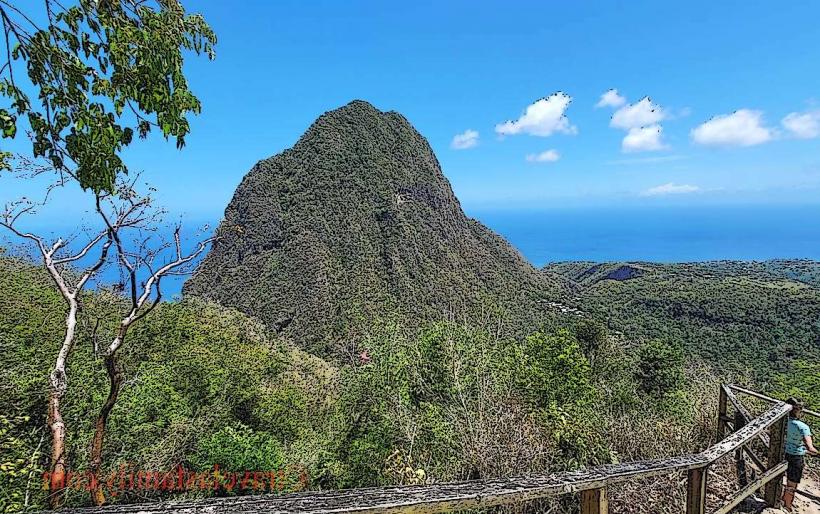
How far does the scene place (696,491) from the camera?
2.19 metres

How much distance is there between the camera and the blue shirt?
3604 mm

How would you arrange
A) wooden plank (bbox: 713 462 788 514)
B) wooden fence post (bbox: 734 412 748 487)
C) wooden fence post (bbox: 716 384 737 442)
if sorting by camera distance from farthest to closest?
wooden fence post (bbox: 716 384 737 442) < wooden fence post (bbox: 734 412 748 487) < wooden plank (bbox: 713 462 788 514)

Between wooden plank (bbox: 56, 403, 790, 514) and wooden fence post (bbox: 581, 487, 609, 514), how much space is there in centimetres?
4

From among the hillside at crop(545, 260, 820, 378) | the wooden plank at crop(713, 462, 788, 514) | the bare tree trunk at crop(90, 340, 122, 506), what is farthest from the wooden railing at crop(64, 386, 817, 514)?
the hillside at crop(545, 260, 820, 378)

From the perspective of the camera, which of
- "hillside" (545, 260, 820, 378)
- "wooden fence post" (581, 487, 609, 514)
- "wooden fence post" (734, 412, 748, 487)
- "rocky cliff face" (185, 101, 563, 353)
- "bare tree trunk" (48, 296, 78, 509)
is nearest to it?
"wooden fence post" (581, 487, 609, 514)

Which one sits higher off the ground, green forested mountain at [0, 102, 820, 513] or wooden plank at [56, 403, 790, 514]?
wooden plank at [56, 403, 790, 514]

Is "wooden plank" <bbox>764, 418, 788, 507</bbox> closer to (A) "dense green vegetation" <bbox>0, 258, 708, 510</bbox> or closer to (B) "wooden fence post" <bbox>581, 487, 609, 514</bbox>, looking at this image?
(A) "dense green vegetation" <bbox>0, 258, 708, 510</bbox>

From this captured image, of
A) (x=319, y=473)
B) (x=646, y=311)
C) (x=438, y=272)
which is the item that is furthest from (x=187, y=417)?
(x=646, y=311)

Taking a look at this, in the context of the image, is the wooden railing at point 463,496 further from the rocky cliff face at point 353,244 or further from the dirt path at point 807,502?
the rocky cliff face at point 353,244

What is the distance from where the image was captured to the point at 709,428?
5449mm

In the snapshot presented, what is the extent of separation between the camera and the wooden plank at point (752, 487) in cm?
246

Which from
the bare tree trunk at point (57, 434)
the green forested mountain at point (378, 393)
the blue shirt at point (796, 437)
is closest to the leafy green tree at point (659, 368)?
the green forested mountain at point (378, 393)

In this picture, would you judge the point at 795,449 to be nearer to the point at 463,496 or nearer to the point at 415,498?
the point at 463,496

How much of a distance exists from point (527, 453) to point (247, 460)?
18.1 feet
